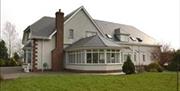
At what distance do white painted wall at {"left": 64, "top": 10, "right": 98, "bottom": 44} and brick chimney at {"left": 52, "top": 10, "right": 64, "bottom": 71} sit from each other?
84cm

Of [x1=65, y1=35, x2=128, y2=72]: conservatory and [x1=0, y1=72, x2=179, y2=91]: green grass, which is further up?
[x1=65, y1=35, x2=128, y2=72]: conservatory

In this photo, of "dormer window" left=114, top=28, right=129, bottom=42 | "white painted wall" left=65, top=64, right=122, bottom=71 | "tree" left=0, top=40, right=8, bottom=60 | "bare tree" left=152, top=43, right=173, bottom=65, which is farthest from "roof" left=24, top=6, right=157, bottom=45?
"tree" left=0, top=40, right=8, bottom=60

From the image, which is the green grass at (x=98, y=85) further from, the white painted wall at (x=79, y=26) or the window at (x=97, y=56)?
the white painted wall at (x=79, y=26)

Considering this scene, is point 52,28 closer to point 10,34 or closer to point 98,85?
point 98,85

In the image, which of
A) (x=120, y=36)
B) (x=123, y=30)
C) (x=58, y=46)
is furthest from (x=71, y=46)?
(x=123, y=30)

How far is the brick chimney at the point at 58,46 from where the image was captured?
25.7m

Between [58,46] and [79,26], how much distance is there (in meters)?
4.18

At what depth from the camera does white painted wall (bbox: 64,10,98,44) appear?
26859mm

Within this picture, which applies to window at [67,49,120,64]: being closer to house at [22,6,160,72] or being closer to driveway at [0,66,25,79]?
house at [22,6,160,72]

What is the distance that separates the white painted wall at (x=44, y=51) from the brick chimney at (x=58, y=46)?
1.73ft

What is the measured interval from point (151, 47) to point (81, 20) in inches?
651

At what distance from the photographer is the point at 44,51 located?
25312mm

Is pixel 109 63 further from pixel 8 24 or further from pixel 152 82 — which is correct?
pixel 8 24

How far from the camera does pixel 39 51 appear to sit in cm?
2503
